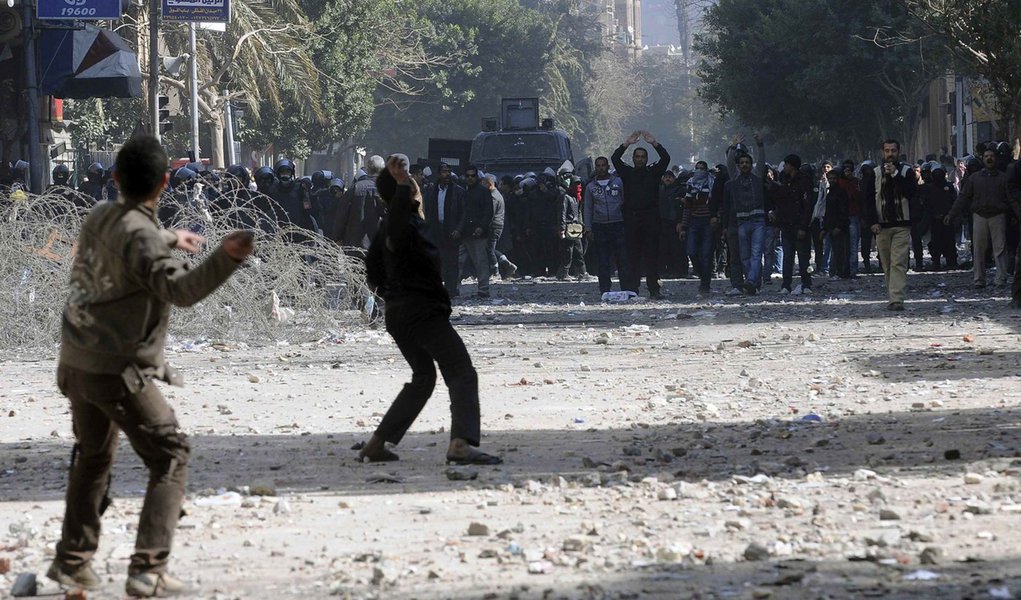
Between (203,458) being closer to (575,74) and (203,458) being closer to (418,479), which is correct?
(418,479)

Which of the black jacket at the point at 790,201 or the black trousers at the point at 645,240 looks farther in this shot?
the black jacket at the point at 790,201

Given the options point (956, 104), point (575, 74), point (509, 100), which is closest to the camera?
point (509, 100)

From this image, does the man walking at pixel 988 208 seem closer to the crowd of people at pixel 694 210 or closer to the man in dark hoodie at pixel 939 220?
the crowd of people at pixel 694 210

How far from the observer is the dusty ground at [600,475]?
6.12 meters

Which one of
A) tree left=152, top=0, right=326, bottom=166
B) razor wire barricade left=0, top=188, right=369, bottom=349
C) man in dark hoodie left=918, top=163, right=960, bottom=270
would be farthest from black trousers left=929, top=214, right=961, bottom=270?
tree left=152, top=0, right=326, bottom=166

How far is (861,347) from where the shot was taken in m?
14.7

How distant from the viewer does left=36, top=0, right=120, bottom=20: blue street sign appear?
73.3 feet

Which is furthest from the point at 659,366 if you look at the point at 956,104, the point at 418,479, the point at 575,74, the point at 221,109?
the point at 575,74

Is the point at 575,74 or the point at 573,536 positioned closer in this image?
the point at 573,536

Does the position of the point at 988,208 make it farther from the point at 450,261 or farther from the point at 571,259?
the point at 571,259

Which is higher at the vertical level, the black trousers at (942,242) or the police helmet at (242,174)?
the police helmet at (242,174)

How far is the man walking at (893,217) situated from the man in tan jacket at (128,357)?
509 inches

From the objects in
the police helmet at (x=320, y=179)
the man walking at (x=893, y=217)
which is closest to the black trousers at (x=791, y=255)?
the man walking at (x=893, y=217)

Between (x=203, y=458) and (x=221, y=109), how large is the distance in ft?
110
